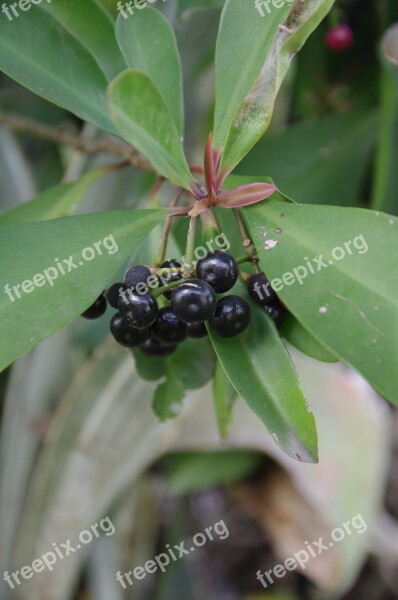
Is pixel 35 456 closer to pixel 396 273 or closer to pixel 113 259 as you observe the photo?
pixel 113 259

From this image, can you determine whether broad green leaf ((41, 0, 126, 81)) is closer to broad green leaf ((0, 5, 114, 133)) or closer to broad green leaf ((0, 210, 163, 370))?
broad green leaf ((0, 5, 114, 133))

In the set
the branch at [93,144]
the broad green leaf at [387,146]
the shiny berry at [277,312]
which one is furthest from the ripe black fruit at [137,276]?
the broad green leaf at [387,146]

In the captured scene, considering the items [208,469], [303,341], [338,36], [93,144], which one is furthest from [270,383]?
[208,469]

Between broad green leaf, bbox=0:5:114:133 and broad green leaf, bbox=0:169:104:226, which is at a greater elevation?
broad green leaf, bbox=0:5:114:133

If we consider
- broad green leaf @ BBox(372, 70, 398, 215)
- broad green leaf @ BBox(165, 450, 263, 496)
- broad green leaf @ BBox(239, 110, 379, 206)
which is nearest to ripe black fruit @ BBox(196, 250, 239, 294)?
broad green leaf @ BBox(372, 70, 398, 215)

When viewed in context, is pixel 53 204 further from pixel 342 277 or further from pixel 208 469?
pixel 208 469

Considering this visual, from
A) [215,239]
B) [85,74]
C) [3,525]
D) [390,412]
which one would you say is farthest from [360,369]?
[390,412]
